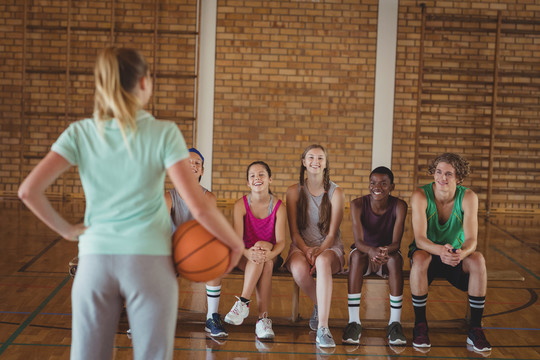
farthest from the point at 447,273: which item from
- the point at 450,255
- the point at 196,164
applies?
the point at 196,164

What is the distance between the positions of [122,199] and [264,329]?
2039 millimetres

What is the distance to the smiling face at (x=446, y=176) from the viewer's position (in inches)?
139

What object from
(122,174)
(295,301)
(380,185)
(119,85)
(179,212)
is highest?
(119,85)

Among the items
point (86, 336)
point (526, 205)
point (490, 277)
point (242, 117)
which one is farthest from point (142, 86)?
point (526, 205)

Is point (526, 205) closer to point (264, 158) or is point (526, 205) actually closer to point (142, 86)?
point (264, 158)

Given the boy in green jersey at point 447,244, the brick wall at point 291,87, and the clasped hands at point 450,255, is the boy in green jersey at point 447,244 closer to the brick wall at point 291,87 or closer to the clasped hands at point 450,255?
the clasped hands at point 450,255

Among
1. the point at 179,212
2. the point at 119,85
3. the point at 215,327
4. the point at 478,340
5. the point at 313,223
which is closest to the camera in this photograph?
the point at 119,85

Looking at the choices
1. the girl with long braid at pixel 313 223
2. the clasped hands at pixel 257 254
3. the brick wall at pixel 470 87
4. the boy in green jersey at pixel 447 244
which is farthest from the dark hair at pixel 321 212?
the brick wall at pixel 470 87

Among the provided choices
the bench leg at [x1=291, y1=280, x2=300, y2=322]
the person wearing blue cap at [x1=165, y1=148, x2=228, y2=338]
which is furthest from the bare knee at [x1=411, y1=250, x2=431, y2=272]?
the person wearing blue cap at [x1=165, y1=148, x2=228, y2=338]

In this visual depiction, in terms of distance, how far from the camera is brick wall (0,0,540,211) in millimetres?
8938

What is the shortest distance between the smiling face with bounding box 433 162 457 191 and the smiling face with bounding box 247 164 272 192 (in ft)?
3.39

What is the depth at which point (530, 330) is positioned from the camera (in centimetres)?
377

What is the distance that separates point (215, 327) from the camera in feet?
11.4

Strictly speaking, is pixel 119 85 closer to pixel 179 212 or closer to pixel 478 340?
pixel 179 212
